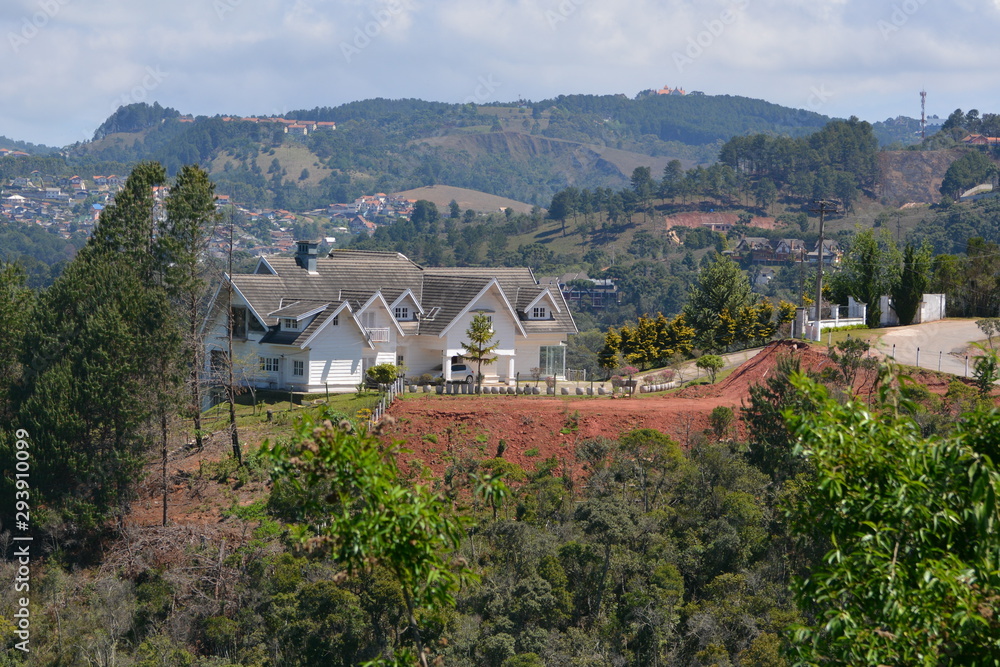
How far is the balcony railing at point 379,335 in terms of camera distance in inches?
1550

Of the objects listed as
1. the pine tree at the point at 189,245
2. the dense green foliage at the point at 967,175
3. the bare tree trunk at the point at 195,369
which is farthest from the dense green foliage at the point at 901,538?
the dense green foliage at the point at 967,175

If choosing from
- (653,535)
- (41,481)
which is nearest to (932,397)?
(653,535)

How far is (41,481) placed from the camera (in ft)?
96.7

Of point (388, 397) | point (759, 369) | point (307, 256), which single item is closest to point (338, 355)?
point (307, 256)

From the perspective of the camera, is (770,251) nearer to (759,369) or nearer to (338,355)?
(759,369)

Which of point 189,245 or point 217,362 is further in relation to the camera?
point 217,362

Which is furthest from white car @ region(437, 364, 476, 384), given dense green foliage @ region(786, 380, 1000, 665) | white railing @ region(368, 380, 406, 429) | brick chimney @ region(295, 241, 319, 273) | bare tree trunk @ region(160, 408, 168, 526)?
dense green foliage @ region(786, 380, 1000, 665)

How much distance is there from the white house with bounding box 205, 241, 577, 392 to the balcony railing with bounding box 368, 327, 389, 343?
4cm

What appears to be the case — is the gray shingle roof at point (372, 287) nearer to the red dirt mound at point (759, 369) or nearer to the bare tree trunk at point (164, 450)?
the bare tree trunk at point (164, 450)

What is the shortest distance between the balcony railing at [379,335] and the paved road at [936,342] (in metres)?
17.8

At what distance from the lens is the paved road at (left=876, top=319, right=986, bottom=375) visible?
37.6 m

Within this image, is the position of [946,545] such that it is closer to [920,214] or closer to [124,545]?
[124,545]

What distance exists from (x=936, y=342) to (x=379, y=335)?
22.1m

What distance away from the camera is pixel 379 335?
39.6 meters
